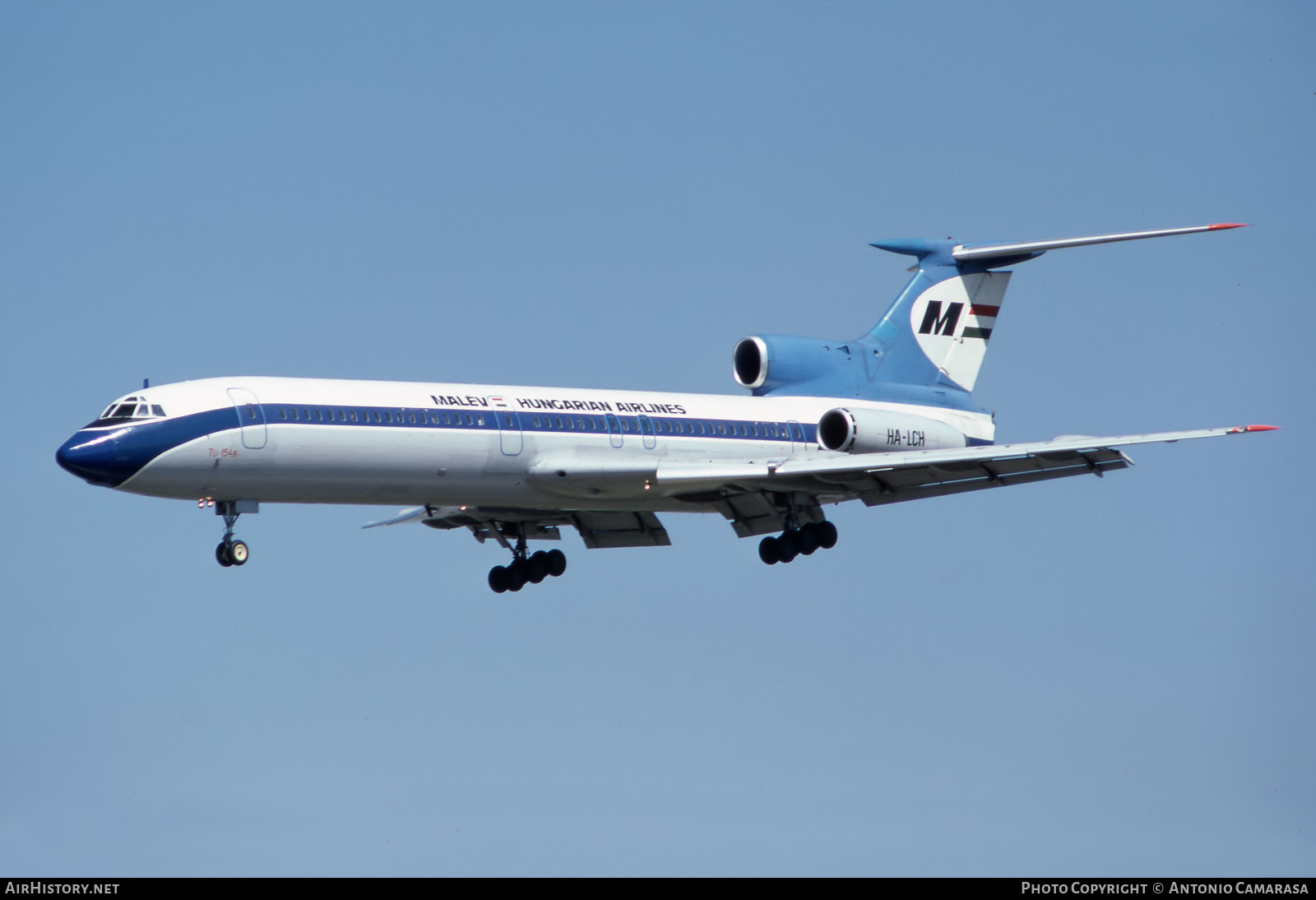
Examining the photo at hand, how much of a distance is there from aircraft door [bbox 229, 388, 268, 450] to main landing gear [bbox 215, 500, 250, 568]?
1227 millimetres

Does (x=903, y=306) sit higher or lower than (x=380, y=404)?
higher

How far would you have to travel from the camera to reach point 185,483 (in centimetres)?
2998

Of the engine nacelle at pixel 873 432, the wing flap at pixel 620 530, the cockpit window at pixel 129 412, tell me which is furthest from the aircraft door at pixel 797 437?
the cockpit window at pixel 129 412

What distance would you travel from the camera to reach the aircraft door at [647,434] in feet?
113

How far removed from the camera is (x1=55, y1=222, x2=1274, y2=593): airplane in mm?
30203

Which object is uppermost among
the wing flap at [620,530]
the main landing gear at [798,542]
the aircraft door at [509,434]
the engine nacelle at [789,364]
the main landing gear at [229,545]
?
the engine nacelle at [789,364]

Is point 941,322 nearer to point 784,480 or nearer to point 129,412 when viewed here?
point 784,480

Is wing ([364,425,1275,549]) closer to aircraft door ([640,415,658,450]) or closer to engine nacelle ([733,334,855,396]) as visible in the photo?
aircraft door ([640,415,658,450])

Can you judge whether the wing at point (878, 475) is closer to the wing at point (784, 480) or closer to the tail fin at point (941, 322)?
the wing at point (784, 480)

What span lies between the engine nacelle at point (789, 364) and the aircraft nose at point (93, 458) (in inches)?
500

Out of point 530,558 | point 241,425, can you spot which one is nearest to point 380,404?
point 241,425
